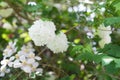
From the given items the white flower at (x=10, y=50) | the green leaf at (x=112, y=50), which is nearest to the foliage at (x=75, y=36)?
the green leaf at (x=112, y=50)

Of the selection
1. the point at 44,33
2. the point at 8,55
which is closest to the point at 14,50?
the point at 8,55

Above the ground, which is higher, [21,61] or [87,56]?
[87,56]

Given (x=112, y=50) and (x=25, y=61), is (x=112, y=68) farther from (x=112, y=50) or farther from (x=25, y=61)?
(x=25, y=61)

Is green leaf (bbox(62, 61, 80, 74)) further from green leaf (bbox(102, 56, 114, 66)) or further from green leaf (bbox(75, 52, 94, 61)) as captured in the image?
green leaf (bbox(102, 56, 114, 66))

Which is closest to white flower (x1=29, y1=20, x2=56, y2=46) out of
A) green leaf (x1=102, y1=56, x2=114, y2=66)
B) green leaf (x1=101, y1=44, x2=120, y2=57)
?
green leaf (x1=101, y1=44, x2=120, y2=57)

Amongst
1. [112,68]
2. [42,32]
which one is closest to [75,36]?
[42,32]

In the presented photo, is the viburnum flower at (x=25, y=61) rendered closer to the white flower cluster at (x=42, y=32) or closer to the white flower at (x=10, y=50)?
the white flower at (x=10, y=50)

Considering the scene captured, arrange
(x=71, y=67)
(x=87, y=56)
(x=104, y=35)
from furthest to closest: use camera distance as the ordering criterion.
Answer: (x=71, y=67) → (x=104, y=35) → (x=87, y=56)

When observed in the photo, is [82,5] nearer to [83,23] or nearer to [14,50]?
[83,23]
